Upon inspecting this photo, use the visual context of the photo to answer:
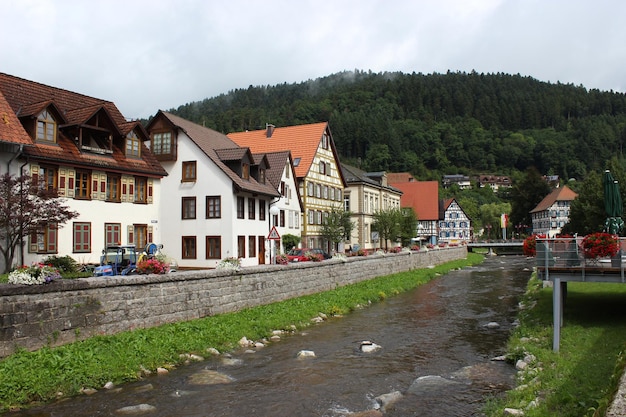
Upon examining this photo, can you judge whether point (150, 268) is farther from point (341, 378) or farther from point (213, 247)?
point (213, 247)

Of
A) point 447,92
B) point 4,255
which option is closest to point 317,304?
point 4,255

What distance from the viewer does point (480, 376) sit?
14.1m

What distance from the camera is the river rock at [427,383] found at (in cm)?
1308

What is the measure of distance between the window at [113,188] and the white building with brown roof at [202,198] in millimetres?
6273

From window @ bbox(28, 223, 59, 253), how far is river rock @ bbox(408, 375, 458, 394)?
695 inches

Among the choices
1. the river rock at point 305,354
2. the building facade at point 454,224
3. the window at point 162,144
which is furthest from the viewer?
the building facade at point 454,224

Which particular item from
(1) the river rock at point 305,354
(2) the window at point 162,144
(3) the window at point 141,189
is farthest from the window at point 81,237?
(1) the river rock at point 305,354

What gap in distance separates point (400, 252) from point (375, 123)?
403 feet

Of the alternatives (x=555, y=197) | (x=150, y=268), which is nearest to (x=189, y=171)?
(x=150, y=268)

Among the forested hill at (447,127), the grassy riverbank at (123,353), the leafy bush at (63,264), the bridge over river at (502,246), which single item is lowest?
the bridge over river at (502,246)

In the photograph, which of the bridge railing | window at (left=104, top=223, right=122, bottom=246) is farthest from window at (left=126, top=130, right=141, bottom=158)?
the bridge railing

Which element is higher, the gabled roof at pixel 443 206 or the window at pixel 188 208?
the gabled roof at pixel 443 206

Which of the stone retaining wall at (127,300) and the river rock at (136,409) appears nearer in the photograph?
the river rock at (136,409)

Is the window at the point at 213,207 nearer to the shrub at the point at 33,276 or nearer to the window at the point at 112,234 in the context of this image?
the window at the point at 112,234
